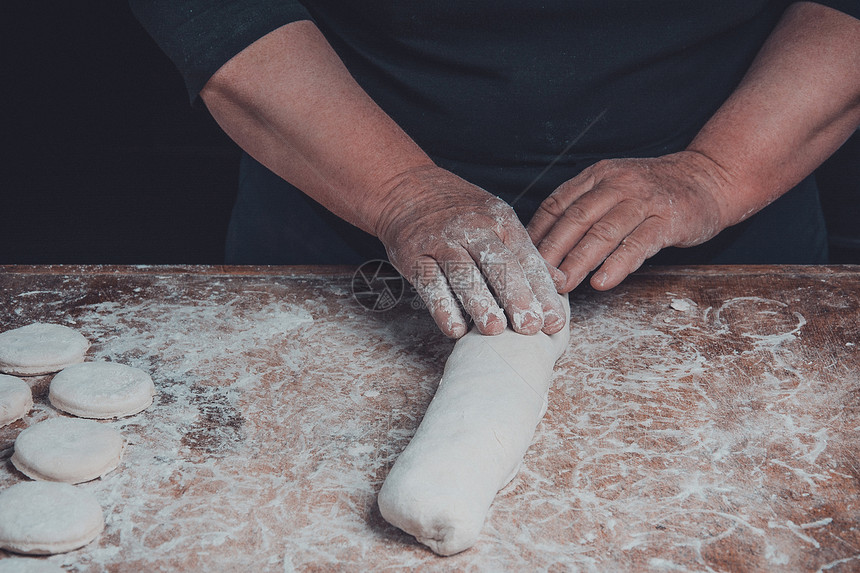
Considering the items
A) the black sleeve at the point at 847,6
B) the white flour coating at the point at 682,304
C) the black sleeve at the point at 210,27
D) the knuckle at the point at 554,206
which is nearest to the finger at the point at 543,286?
the knuckle at the point at 554,206

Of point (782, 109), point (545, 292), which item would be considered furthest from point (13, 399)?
point (782, 109)

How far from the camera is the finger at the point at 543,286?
4.33ft

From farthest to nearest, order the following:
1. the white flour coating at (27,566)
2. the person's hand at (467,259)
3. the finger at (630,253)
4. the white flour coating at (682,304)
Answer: the white flour coating at (682,304) < the finger at (630,253) < the person's hand at (467,259) < the white flour coating at (27,566)

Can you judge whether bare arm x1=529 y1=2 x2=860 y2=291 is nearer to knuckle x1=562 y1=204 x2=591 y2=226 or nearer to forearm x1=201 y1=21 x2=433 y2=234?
knuckle x1=562 y1=204 x2=591 y2=226

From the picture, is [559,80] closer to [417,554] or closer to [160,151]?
[417,554]

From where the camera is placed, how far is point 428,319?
5.20 ft

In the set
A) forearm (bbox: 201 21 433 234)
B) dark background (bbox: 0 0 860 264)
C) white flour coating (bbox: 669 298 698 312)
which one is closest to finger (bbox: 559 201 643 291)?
white flour coating (bbox: 669 298 698 312)

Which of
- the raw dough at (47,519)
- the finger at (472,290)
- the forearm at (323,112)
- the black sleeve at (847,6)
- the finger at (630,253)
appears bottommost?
Result: the raw dough at (47,519)

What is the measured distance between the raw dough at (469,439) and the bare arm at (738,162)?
0.31m

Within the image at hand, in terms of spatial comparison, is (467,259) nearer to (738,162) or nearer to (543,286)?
(543,286)

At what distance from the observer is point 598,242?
58.8 inches

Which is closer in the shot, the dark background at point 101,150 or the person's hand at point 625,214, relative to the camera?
the person's hand at point 625,214

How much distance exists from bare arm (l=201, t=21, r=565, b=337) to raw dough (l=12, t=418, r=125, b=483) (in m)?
0.59

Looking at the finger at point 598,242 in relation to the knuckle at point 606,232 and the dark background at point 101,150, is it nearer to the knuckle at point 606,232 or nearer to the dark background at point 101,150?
the knuckle at point 606,232
